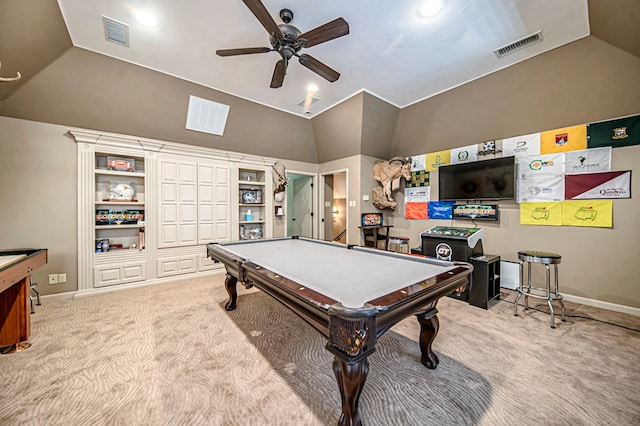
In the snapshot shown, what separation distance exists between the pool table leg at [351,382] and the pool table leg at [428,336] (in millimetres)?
823

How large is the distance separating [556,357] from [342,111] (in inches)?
168

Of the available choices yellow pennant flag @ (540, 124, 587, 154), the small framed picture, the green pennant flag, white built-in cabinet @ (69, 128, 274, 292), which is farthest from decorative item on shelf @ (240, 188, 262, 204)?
the green pennant flag

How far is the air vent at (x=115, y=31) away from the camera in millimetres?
2410

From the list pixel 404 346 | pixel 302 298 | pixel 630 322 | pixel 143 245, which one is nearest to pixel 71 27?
pixel 143 245

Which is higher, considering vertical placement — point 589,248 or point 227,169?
point 227,169

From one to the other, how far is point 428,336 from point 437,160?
3554 mm

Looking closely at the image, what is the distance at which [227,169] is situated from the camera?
182 inches

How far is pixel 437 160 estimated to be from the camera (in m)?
4.43

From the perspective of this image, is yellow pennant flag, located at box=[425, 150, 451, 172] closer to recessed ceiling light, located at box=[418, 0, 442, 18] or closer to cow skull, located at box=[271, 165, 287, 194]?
recessed ceiling light, located at box=[418, 0, 442, 18]

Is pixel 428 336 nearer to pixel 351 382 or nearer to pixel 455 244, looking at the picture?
pixel 351 382

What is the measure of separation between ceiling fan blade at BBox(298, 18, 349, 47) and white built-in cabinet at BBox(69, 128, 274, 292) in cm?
304

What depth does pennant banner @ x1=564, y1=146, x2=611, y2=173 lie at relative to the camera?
286 cm

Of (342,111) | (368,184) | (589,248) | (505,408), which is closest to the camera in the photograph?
(505,408)

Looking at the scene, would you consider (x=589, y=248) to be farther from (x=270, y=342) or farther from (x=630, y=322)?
(x=270, y=342)
